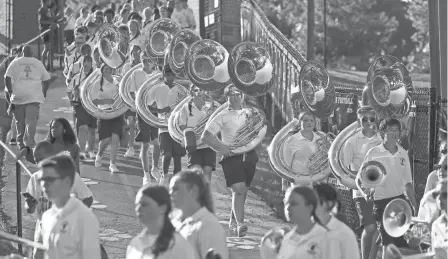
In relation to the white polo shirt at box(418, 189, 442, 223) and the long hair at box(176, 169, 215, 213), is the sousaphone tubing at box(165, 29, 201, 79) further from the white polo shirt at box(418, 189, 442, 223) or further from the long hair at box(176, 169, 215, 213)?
the long hair at box(176, 169, 215, 213)

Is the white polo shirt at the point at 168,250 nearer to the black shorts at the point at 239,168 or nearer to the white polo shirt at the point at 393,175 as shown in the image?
the white polo shirt at the point at 393,175

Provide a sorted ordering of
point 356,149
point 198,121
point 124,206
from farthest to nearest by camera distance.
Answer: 1. point 124,206
2. point 198,121
3. point 356,149

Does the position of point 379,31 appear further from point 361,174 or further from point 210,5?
point 361,174

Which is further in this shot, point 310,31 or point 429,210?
point 310,31

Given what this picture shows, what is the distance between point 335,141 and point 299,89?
1113mm

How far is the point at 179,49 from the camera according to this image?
48.9ft

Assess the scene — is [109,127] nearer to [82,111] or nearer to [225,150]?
[82,111]

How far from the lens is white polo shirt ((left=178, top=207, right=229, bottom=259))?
7.22m

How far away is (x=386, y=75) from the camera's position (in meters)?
12.0

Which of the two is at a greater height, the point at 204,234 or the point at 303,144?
the point at 303,144

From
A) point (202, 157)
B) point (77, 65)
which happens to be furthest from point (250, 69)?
point (77, 65)

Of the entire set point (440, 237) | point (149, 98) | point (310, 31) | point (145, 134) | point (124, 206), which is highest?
point (310, 31)

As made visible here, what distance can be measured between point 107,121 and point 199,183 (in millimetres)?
9033

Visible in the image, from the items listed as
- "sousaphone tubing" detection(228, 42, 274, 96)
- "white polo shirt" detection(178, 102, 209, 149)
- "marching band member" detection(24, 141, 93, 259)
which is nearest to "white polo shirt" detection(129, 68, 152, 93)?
"white polo shirt" detection(178, 102, 209, 149)
